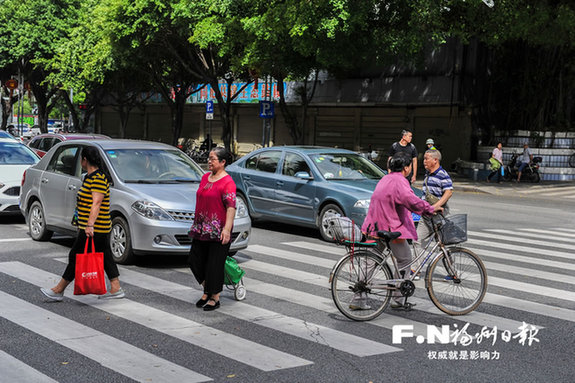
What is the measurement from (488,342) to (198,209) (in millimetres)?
2968

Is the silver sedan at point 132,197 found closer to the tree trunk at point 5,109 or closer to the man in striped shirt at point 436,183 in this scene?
the man in striped shirt at point 436,183

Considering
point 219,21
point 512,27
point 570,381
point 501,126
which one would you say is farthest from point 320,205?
point 501,126

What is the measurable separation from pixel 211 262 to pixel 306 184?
5.70 metres

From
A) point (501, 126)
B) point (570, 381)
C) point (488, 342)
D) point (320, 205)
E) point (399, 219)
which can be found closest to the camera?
point (570, 381)

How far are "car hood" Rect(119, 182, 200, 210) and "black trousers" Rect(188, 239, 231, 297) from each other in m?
2.24

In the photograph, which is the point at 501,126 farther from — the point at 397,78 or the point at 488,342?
the point at 488,342

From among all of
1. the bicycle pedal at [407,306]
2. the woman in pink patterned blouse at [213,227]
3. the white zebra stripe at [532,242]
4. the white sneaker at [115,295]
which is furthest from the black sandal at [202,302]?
the white zebra stripe at [532,242]

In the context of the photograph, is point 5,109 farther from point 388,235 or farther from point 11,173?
point 388,235

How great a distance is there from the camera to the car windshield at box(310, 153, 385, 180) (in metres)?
13.0

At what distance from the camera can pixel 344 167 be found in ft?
43.3

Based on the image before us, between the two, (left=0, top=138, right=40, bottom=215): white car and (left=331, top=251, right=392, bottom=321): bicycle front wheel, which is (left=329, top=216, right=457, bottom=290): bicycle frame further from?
(left=0, top=138, right=40, bottom=215): white car

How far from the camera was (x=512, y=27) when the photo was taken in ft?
81.8

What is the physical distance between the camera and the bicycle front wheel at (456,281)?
7305 millimetres

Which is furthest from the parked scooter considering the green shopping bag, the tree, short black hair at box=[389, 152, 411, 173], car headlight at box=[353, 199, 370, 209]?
the tree
